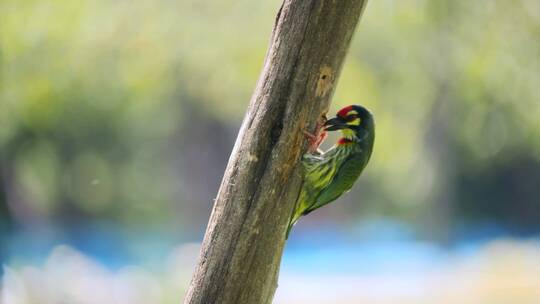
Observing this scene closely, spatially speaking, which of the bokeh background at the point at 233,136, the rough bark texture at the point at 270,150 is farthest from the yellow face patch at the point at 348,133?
the bokeh background at the point at 233,136

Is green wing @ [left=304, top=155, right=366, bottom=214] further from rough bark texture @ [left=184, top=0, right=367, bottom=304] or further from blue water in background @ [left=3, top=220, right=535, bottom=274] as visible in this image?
blue water in background @ [left=3, top=220, right=535, bottom=274]

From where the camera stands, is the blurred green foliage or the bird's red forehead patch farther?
the blurred green foliage

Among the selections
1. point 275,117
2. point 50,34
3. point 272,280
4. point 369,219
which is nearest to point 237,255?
point 272,280

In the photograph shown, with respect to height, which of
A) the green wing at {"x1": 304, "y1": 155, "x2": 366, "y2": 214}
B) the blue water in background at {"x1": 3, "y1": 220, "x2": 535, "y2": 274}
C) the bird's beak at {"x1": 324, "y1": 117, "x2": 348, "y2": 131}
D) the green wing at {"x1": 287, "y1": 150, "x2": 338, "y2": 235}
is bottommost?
the green wing at {"x1": 287, "y1": 150, "x2": 338, "y2": 235}

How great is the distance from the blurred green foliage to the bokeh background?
4 centimetres

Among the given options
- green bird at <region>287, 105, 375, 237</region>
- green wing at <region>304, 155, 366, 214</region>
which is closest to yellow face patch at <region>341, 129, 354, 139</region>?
green bird at <region>287, 105, 375, 237</region>

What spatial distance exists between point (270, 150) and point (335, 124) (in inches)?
17.6

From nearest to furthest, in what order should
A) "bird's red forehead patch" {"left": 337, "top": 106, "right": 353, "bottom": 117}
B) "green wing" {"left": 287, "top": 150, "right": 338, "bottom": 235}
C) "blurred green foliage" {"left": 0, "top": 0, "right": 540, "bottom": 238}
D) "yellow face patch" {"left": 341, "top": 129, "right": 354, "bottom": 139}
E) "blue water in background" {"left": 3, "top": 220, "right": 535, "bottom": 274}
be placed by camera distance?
"green wing" {"left": 287, "top": 150, "right": 338, "bottom": 235}
"bird's red forehead patch" {"left": 337, "top": 106, "right": 353, "bottom": 117}
"yellow face patch" {"left": 341, "top": 129, "right": 354, "bottom": 139}
"blurred green foliage" {"left": 0, "top": 0, "right": 540, "bottom": 238}
"blue water in background" {"left": 3, "top": 220, "right": 535, "bottom": 274}

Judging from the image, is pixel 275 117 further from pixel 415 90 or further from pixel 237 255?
pixel 415 90

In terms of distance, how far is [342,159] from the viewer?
3.13m

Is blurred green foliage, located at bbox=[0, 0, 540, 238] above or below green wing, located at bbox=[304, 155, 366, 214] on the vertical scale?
above

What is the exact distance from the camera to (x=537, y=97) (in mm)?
13094

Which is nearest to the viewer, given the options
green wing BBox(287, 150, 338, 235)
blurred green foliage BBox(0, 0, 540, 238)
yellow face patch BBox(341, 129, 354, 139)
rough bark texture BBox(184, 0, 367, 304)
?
rough bark texture BBox(184, 0, 367, 304)

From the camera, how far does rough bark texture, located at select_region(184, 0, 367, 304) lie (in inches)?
101
